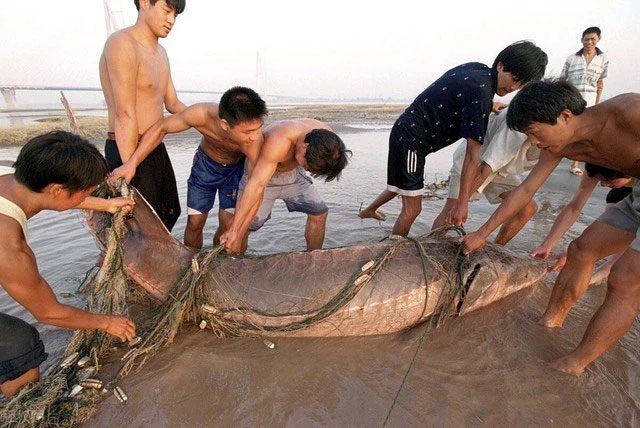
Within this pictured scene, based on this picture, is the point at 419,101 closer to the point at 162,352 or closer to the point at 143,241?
the point at 143,241

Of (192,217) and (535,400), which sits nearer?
(535,400)

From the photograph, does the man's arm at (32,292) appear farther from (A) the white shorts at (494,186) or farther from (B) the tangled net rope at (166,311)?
(A) the white shorts at (494,186)

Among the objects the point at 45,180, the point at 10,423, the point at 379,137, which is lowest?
the point at 379,137

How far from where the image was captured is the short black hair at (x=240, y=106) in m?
2.85

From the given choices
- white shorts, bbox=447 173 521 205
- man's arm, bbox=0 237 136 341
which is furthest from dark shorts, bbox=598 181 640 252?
man's arm, bbox=0 237 136 341

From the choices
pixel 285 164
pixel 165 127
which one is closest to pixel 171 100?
pixel 165 127

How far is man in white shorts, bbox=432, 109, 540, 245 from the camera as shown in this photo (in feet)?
12.0

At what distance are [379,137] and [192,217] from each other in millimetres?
11443

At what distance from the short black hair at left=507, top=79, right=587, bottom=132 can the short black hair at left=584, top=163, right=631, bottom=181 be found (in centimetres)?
69

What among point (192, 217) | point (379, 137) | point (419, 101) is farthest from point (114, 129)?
point (379, 137)

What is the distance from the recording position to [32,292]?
1.73 meters

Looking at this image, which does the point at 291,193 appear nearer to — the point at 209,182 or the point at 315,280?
the point at 209,182

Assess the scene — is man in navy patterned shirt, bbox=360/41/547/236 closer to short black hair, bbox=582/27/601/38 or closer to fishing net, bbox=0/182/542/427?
fishing net, bbox=0/182/542/427

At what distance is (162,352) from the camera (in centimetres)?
255
